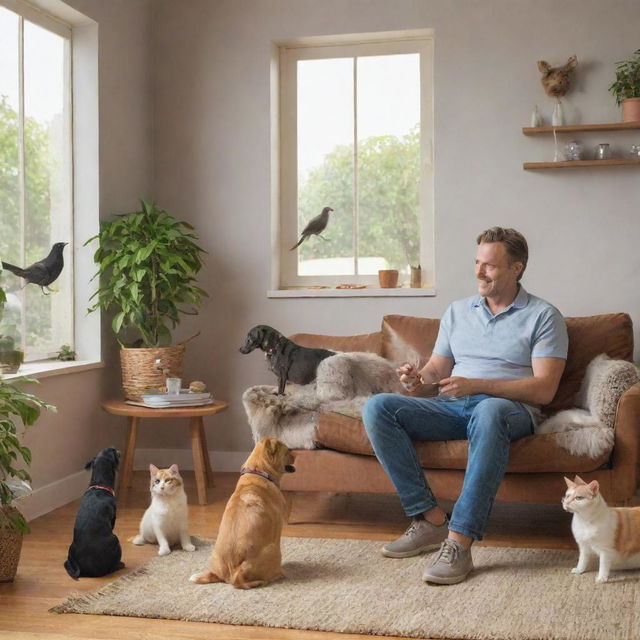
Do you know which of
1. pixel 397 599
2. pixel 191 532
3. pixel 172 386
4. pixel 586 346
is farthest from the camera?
pixel 172 386

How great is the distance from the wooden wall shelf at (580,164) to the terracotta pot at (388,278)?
0.81 meters

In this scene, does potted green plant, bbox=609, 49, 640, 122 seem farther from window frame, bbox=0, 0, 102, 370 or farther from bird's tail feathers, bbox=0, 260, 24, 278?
bird's tail feathers, bbox=0, 260, 24, 278

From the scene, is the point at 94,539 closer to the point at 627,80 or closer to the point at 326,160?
the point at 326,160

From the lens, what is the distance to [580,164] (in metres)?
4.17

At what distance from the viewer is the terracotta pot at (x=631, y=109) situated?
409 centimetres

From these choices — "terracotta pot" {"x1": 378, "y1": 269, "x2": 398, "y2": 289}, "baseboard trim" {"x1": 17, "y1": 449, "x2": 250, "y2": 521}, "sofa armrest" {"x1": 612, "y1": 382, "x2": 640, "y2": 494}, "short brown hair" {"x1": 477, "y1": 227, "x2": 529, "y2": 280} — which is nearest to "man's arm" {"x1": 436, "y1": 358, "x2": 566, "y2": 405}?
"sofa armrest" {"x1": 612, "y1": 382, "x2": 640, "y2": 494}

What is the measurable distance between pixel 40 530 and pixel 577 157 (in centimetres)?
283

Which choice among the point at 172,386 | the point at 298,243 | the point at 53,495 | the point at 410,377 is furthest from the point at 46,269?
the point at 410,377

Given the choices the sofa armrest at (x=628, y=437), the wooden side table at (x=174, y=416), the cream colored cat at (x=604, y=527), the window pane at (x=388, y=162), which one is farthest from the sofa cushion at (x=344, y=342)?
the cream colored cat at (x=604, y=527)

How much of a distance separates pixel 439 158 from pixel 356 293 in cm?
77

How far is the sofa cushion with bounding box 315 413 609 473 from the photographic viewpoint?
313 centimetres

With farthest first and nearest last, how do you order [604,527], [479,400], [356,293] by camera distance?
1. [356,293]
2. [479,400]
3. [604,527]

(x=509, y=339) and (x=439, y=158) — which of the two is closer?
(x=509, y=339)

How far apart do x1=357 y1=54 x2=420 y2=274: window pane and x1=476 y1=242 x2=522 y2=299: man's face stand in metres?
1.38
